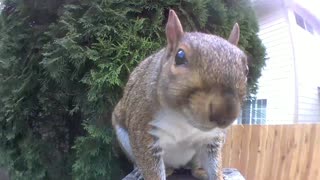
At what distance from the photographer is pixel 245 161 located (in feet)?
8.13

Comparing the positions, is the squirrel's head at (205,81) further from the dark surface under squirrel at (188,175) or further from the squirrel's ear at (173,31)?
the dark surface under squirrel at (188,175)

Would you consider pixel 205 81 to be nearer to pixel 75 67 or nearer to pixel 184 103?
pixel 184 103

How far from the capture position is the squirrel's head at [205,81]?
91cm

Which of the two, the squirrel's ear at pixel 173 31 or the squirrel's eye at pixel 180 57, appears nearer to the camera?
the squirrel's eye at pixel 180 57

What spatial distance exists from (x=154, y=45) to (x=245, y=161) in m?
0.99

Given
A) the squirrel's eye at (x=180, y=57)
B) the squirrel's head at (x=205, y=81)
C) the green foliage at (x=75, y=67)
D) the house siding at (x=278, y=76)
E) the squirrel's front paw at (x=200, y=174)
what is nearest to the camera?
the squirrel's head at (x=205, y=81)

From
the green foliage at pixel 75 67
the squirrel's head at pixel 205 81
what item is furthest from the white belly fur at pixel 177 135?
the green foliage at pixel 75 67

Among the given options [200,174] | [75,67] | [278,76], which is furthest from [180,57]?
[278,76]

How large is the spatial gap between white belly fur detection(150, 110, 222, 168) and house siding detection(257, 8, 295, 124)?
1422 mm

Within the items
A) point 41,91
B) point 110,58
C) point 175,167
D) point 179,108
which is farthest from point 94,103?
point 179,108

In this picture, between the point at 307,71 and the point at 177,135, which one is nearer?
the point at 177,135

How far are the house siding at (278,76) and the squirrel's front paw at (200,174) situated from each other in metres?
1.27

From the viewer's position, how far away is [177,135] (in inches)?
49.1

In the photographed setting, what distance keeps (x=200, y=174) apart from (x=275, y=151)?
0.92 metres
